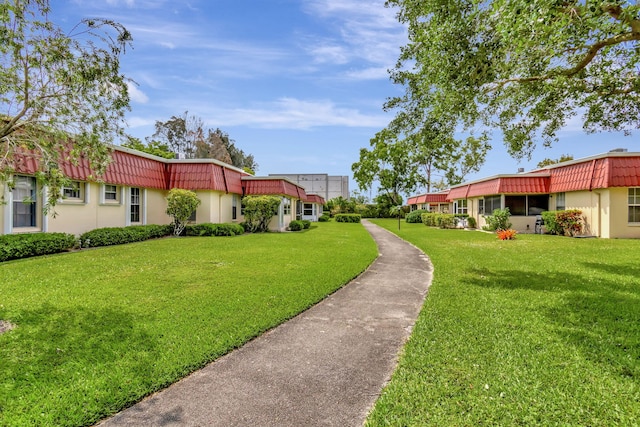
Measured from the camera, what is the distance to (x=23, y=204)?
10375mm

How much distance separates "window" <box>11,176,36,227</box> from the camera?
10148 mm

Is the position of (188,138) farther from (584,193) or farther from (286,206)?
(584,193)

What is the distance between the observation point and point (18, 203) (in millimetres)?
10297

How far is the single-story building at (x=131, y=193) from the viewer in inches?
409

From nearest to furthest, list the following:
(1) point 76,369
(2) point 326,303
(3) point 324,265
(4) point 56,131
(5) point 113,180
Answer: (1) point 76,369, (4) point 56,131, (2) point 326,303, (3) point 324,265, (5) point 113,180

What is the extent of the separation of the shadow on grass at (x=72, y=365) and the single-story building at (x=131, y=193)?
22.5 feet

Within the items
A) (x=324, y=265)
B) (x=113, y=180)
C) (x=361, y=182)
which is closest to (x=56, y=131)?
(x=324, y=265)

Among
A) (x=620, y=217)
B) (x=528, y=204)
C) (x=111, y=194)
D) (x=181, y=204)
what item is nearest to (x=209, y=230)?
(x=181, y=204)

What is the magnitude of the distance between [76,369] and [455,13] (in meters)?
8.22

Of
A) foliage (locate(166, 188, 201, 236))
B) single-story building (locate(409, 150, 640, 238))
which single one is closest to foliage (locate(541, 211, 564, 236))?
single-story building (locate(409, 150, 640, 238))

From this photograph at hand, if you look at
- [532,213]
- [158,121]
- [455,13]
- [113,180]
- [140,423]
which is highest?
[158,121]

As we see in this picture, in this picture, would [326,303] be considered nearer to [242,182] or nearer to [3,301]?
[3,301]

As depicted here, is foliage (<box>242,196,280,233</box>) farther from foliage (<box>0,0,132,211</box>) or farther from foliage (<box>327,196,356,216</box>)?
foliage (<box>327,196,356,216</box>)

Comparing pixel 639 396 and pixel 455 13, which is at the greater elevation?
pixel 455 13
